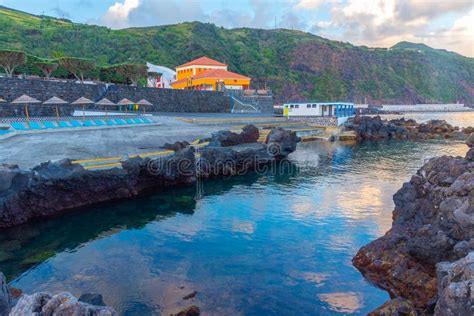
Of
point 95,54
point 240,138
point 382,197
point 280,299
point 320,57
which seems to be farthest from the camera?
point 320,57

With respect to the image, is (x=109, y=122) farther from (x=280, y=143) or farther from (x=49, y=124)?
(x=280, y=143)

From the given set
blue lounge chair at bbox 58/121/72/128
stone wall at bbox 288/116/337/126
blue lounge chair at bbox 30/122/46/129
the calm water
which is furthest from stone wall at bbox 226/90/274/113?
the calm water

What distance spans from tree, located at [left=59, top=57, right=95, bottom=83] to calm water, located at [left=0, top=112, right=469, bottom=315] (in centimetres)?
3159

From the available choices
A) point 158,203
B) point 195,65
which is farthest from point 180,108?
point 158,203

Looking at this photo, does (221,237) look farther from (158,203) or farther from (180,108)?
(180,108)

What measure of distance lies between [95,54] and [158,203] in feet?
239

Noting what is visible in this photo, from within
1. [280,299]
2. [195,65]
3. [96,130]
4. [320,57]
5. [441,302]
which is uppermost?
[320,57]

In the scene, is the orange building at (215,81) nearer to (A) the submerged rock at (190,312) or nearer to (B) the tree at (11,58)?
(B) the tree at (11,58)

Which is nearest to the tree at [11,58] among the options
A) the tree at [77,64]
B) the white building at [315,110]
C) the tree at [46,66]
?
the tree at [46,66]

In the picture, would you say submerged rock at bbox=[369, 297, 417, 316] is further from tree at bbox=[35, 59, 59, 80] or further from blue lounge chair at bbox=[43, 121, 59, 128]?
tree at bbox=[35, 59, 59, 80]

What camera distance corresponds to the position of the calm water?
8.87 meters

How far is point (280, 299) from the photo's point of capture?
8.83m

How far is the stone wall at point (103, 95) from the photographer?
32906 mm

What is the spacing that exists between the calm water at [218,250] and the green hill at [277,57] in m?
65.0
